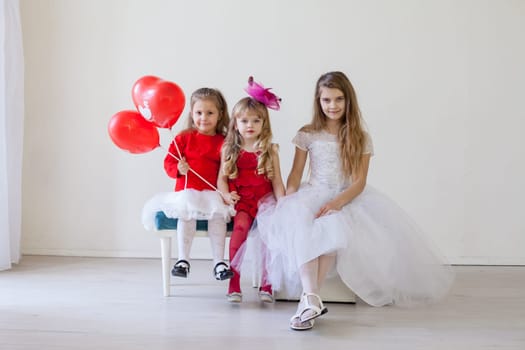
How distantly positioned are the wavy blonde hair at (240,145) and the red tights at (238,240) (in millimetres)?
187

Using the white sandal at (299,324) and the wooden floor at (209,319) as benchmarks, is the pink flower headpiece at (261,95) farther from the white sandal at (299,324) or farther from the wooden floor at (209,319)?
the white sandal at (299,324)

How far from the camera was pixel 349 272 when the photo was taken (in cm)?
246

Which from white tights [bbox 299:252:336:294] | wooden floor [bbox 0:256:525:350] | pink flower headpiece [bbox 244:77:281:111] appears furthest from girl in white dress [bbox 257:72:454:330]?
pink flower headpiece [bbox 244:77:281:111]

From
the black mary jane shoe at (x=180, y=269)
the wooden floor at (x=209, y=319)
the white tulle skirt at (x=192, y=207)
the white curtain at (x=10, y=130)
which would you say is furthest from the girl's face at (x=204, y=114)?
the white curtain at (x=10, y=130)

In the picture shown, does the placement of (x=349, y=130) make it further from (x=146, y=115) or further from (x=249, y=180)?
(x=146, y=115)

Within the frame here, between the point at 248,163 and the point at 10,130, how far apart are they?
152 centimetres

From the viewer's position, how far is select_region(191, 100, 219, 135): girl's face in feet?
8.85

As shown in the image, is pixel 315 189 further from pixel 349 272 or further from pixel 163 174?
pixel 163 174

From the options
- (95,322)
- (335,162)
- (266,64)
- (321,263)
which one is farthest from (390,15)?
(95,322)

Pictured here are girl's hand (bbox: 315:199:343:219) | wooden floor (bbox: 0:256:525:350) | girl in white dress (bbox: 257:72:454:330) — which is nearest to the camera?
wooden floor (bbox: 0:256:525:350)

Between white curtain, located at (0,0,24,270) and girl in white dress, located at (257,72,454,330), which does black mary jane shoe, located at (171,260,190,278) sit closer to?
girl in white dress, located at (257,72,454,330)

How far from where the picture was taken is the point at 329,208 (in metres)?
2.52

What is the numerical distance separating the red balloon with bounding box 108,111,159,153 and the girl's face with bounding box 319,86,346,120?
2.39ft

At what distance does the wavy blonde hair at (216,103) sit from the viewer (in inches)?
107
